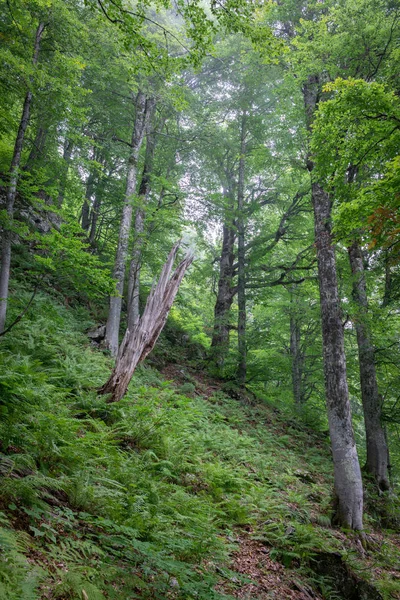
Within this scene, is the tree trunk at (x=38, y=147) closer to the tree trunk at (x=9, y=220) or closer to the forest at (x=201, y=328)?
the forest at (x=201, y=328)

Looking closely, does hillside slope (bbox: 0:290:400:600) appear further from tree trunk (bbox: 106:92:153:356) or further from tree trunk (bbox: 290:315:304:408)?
tree trunk (bbox: 290:315:304:408)

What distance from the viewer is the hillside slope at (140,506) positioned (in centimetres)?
236

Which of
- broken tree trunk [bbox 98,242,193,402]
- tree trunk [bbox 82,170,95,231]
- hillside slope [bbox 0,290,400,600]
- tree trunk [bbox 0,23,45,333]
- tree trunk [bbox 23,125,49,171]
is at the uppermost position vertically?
tree trunk [bbox 82,170,95,231]

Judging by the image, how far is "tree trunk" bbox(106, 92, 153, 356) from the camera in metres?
10.4

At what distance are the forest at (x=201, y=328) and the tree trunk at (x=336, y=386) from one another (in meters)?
0.04

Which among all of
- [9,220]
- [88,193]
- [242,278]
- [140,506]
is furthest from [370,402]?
[88,193]

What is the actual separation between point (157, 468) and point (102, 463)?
4.02 ft

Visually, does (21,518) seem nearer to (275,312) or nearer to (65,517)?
(65,517)

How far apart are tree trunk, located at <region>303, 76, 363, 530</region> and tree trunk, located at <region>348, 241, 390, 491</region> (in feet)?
7.70

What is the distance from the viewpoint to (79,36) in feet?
27.0

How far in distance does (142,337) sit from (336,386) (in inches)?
149

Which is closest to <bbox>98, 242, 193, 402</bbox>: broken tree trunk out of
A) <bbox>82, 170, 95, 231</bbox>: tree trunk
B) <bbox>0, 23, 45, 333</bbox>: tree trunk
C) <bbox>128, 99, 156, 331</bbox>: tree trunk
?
<bbox>0, 23, 45, 333</bbox>: tree trunk

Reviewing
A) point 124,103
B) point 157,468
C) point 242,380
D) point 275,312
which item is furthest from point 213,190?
point 157,468

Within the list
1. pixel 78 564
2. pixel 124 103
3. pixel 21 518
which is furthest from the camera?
pixel 124 103
